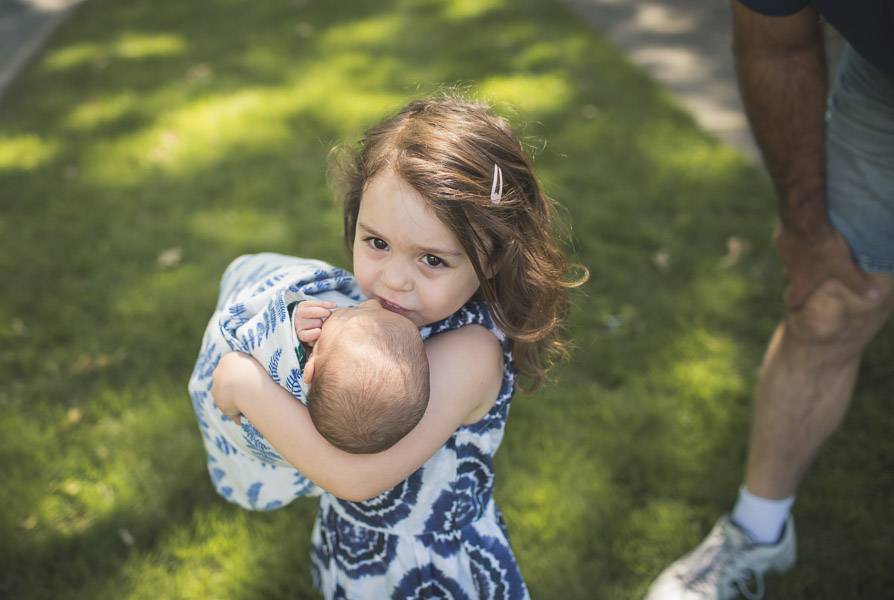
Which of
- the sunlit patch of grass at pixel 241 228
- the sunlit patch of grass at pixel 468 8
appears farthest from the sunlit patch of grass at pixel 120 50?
the sunlit patch of grass at pixel 241 228

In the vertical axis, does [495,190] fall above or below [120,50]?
above

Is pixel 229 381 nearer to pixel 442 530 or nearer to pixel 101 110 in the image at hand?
pixel 442 530

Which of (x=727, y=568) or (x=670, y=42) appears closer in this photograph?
(x=727, y=568)

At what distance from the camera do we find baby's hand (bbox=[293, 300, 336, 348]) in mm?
1326

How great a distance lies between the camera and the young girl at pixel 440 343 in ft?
4.40

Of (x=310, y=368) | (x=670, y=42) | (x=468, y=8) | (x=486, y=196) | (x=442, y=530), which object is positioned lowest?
(x=670, y=42)

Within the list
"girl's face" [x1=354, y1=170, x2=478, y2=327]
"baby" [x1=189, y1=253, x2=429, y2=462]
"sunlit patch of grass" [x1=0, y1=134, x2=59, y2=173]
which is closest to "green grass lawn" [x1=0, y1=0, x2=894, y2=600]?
"sunlit patch of grass" [x1=0, y1=134, x2=59, y2=173]

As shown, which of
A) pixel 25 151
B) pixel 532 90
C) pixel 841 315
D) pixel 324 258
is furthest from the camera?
pixel 532 90

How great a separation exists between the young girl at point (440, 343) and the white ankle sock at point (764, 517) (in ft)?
3.09

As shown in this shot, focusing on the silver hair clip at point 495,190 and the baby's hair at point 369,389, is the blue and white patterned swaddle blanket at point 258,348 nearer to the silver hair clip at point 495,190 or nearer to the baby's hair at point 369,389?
the baby's hair at point 369,389

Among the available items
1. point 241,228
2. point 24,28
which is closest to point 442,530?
point 241,228

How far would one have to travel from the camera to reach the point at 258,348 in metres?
1.39

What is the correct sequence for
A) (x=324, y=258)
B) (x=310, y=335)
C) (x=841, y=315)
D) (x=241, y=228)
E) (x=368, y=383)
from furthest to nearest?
(x=241, y=228), (x=324, y=258), (x=841, y=315), (x=310, y=335), (x=368, y=383)

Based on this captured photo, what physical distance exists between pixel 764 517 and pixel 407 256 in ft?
5.00
